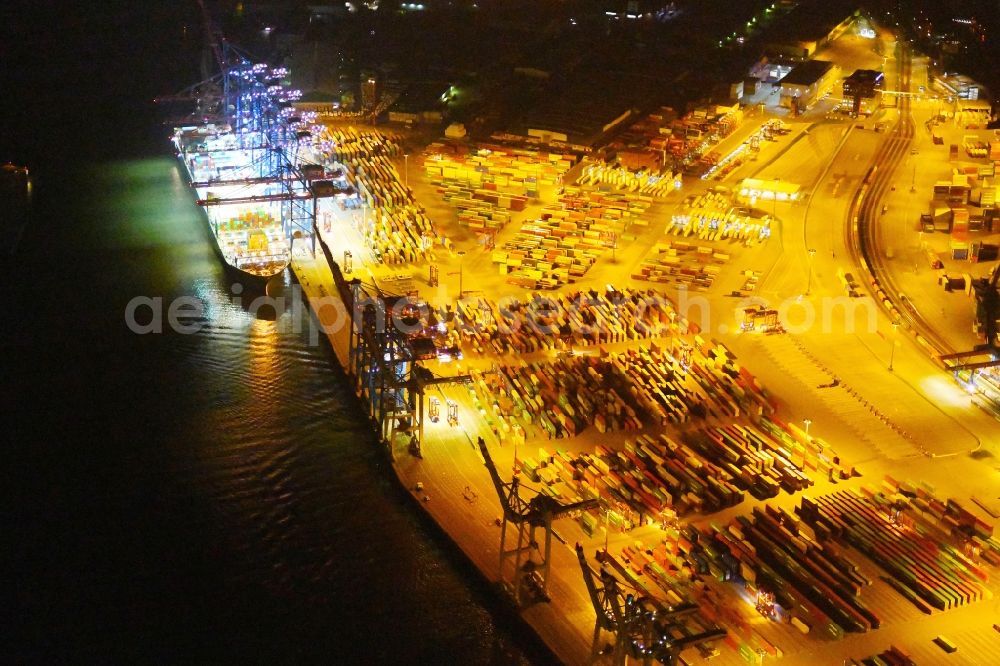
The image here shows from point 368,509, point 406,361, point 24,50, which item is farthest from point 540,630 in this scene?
point 24,50

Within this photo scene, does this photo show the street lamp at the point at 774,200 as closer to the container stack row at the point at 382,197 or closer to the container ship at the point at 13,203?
the container stack row at the point at 382,197

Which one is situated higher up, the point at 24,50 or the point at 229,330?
the point at 24,50

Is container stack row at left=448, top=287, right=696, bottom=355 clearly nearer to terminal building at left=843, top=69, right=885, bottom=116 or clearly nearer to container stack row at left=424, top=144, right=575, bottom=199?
container stack row at left=424, top=144, right=575, bottom=199

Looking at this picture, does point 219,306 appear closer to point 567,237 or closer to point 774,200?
point 567,237

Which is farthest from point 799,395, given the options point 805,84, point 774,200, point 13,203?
point 13,203

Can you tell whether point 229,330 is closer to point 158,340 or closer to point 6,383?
point 158,340

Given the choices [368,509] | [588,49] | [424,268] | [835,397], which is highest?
[588,49]
